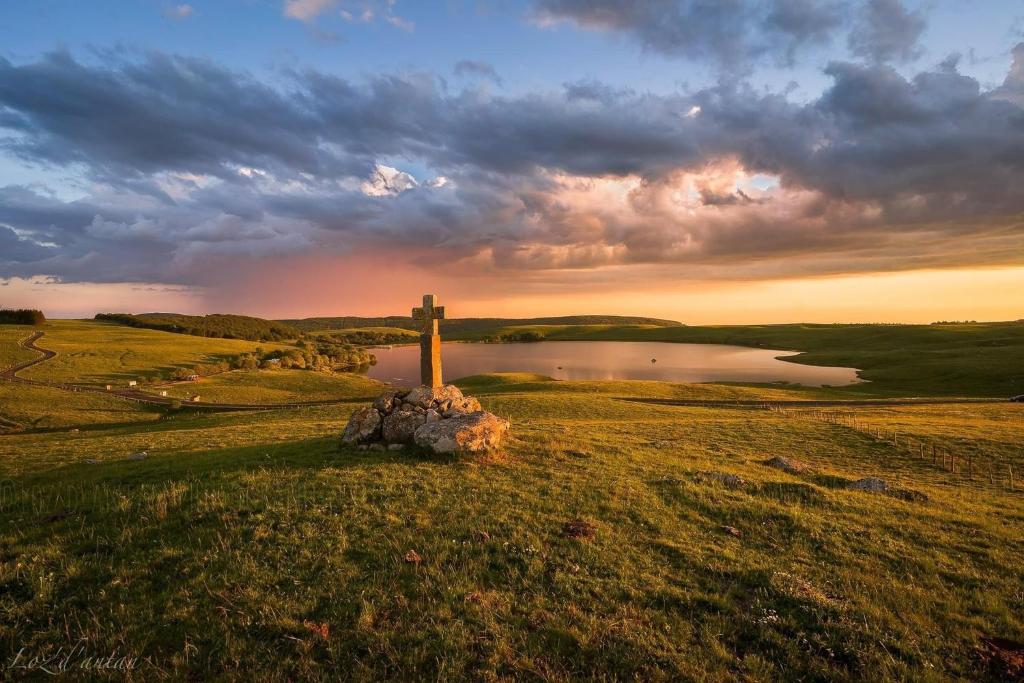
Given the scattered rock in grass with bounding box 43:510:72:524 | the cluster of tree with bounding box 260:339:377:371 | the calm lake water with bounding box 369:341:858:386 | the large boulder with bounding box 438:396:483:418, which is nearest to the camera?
the scattered rock in grass with bounding box 43:510:72:524

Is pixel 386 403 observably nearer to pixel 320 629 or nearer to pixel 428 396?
pixel 428 396

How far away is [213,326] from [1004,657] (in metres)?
187

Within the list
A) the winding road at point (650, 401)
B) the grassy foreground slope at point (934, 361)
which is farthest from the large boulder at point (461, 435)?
the grassy foreground slope at point (934, 361)

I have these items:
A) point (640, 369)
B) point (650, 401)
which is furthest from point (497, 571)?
point (640, 369)

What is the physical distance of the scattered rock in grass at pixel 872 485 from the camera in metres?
16.5

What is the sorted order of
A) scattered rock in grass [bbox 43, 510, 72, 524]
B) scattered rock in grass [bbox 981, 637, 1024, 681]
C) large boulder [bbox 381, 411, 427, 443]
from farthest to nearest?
large boulder [bbox 381, 411, 427, 443] < scattered rock in grass [bbox 43, 510, 72, 524] < scattered rock in grass [bbox 981, 637, 1024, 681]

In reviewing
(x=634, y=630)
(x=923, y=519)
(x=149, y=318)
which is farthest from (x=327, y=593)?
(x=149, y=318)

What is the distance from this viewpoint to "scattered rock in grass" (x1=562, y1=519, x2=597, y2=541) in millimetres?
10898

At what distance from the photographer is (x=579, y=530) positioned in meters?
Result: 11.2

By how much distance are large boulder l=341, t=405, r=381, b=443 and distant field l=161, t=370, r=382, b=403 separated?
43.4m

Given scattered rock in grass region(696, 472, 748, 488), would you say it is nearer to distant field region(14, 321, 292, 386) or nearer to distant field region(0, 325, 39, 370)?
distant field region(14, 321, 292, 386)

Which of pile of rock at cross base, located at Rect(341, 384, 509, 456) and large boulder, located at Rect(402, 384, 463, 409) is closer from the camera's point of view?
pile of rock at cross base, located at Rect(341, 384, 509, 456)

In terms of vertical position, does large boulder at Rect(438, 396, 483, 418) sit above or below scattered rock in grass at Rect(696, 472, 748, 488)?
above

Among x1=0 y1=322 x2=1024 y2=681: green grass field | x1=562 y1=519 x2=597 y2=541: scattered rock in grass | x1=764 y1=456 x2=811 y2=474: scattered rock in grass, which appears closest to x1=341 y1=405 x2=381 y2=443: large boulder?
x1=0 y1=322 x2=1024 y2=681: green grass field
